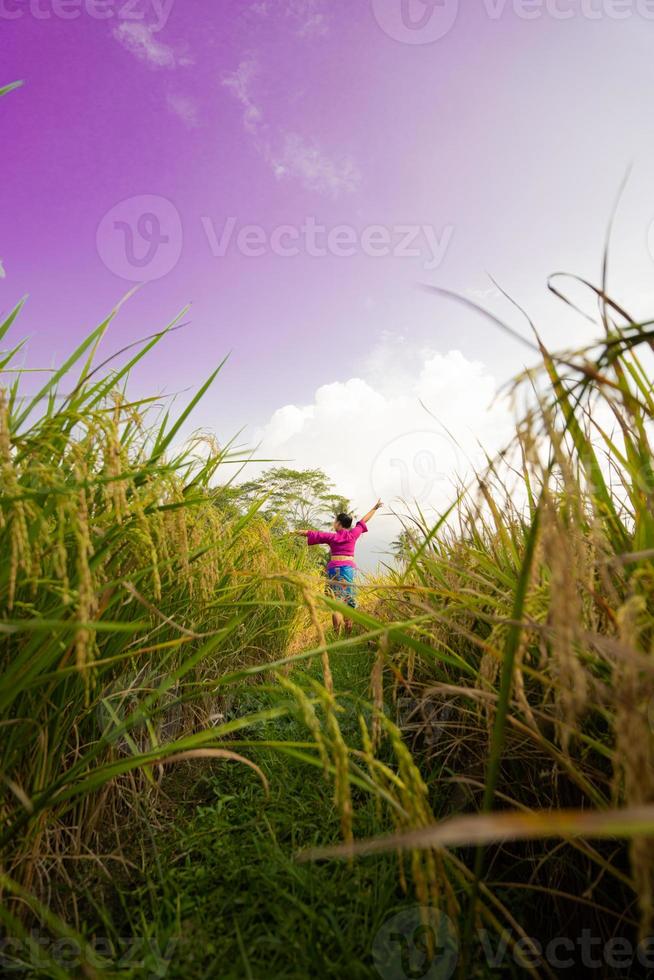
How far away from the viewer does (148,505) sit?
3.26 ft

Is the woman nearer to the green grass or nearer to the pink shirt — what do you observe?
the pink shirt

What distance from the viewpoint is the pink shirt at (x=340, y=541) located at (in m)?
7.06

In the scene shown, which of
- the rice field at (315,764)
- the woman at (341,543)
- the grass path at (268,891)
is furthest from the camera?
the woman at (341,543)

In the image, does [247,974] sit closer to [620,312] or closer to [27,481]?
[27,481]

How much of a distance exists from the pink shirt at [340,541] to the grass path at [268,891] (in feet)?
18.5

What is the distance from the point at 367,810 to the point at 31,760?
0.83m

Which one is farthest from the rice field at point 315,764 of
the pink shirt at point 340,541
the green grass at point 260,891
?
the pink shirt at point 340,541

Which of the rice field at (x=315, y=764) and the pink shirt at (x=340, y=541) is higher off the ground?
the pink shirt at (x=340, y=541)

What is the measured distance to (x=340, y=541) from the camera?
23.7 ft

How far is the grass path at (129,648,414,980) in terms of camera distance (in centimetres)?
77

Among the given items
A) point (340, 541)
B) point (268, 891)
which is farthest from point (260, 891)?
point (340, 541)

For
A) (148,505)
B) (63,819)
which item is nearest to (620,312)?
(148,505)

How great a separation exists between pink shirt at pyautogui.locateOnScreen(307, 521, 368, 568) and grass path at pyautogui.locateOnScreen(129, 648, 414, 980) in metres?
5.65

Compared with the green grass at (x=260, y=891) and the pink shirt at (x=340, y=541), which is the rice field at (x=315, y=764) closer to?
the green grass at (x=260, y=891)
